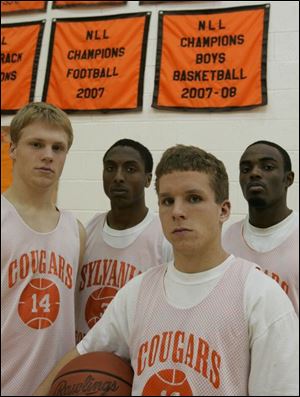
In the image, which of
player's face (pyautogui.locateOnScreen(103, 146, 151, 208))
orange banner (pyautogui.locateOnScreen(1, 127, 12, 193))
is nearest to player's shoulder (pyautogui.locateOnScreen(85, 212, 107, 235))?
player's face (pyautogui.locateOnScreen(103, 146, 151, 208))

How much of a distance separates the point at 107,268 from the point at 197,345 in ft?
2.10

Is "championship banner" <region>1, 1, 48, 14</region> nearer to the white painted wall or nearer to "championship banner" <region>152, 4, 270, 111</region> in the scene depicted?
the white painted wall

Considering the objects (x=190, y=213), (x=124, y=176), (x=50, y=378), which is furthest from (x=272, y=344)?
(x=124, y=176)

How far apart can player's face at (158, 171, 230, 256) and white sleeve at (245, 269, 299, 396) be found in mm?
217

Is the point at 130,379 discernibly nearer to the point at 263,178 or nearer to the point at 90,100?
the point at 263,178

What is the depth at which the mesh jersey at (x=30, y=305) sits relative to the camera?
1.47 m

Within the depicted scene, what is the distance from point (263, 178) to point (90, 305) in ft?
2.73

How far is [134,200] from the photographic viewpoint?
1.79m

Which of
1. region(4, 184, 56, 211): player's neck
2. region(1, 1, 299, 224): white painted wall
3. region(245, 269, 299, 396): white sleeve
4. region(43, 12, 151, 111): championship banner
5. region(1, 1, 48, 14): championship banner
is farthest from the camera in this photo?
region(1, 1, 48, 14): championship banner

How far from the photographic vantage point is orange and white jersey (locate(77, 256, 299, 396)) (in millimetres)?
1116

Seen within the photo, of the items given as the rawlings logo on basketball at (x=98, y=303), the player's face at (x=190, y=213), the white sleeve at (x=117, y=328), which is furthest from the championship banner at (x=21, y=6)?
the white sleeve at (x=117, y=328)

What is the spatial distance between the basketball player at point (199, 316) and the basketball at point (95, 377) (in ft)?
0.13

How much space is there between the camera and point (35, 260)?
59.9 inches

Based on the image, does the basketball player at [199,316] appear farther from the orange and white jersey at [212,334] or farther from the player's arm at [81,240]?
the player's arm at [81,240]
